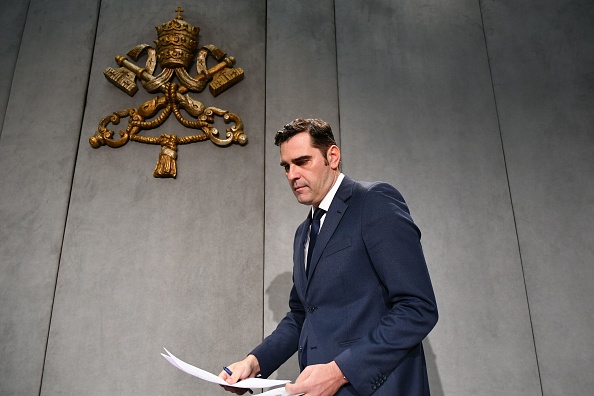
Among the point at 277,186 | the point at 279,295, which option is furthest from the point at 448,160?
the point at 279,295

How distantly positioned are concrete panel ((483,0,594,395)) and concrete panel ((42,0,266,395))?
1.49 m

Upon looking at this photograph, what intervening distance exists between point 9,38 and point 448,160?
2928 millimetres

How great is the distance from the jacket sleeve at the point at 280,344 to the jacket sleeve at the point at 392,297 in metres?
0.42

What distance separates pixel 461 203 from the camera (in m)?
2.62

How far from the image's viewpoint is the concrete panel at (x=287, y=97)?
247 centimetres

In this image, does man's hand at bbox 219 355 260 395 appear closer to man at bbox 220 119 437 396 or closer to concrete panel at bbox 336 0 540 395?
man at bbox 220 119 437 396

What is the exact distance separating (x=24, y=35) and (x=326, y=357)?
2.95 m

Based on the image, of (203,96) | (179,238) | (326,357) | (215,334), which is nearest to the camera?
(326,357)

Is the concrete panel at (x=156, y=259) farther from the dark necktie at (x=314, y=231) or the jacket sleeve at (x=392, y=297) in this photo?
the jacket sleeve at (x=392, y=297)

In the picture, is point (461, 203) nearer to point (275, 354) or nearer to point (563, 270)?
Result: point (563, 270)

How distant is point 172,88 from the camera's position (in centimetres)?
281

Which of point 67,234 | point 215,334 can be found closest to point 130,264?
point 67,234

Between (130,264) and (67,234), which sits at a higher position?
(67,234)

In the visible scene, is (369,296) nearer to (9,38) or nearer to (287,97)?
(287,97)
